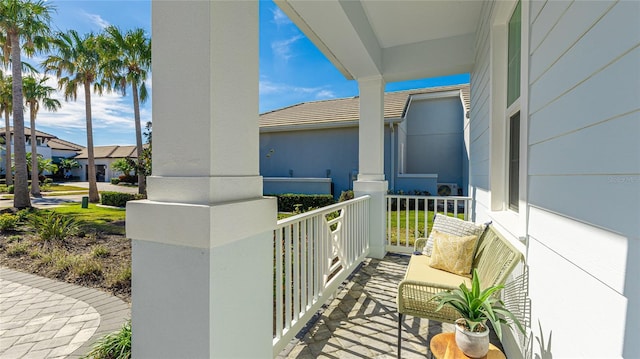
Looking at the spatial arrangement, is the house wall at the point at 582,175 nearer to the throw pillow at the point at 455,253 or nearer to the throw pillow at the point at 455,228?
the throw pillow at the point at 455,253

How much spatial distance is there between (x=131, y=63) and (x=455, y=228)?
14017 millimetres

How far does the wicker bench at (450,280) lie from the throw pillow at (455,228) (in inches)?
5.9

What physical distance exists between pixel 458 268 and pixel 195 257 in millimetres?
2373

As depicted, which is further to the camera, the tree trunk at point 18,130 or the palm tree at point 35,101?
the palm tree at point 35,101

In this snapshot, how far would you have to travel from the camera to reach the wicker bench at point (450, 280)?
71.2 inches

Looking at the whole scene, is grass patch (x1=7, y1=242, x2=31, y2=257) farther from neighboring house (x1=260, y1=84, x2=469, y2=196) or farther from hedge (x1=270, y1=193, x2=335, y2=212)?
neighboring house (x1=260, y1=84, x2=469, y2=196)

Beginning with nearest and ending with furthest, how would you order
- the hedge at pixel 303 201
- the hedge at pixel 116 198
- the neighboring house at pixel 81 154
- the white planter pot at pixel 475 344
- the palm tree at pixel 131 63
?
1. the white planter pot at pixel 475 344
2. the hedge at pixel 303 201
3. the palm tree at pixel 131 63
4. the hedge at pixel 116 198
5. the neighboring house at pixel 81 154

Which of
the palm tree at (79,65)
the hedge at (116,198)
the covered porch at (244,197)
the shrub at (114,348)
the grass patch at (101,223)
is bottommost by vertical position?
the grass patch at (101,223)

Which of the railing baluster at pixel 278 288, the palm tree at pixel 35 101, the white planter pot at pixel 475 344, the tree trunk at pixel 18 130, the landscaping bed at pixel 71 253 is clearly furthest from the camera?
the palm tree at pixel 35 101

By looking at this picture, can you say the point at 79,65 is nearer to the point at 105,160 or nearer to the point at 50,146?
the point at 105,160

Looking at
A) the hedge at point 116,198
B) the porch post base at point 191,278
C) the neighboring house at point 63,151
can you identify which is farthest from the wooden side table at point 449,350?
the neighboring house at point 63,151

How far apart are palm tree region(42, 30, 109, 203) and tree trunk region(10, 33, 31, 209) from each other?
1.58 m

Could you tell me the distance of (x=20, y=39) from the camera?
9.46 meters

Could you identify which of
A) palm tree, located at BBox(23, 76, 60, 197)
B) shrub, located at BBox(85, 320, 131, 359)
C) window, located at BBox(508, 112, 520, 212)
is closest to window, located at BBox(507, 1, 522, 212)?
window, located at BBox(508, 112, 520, 212)
